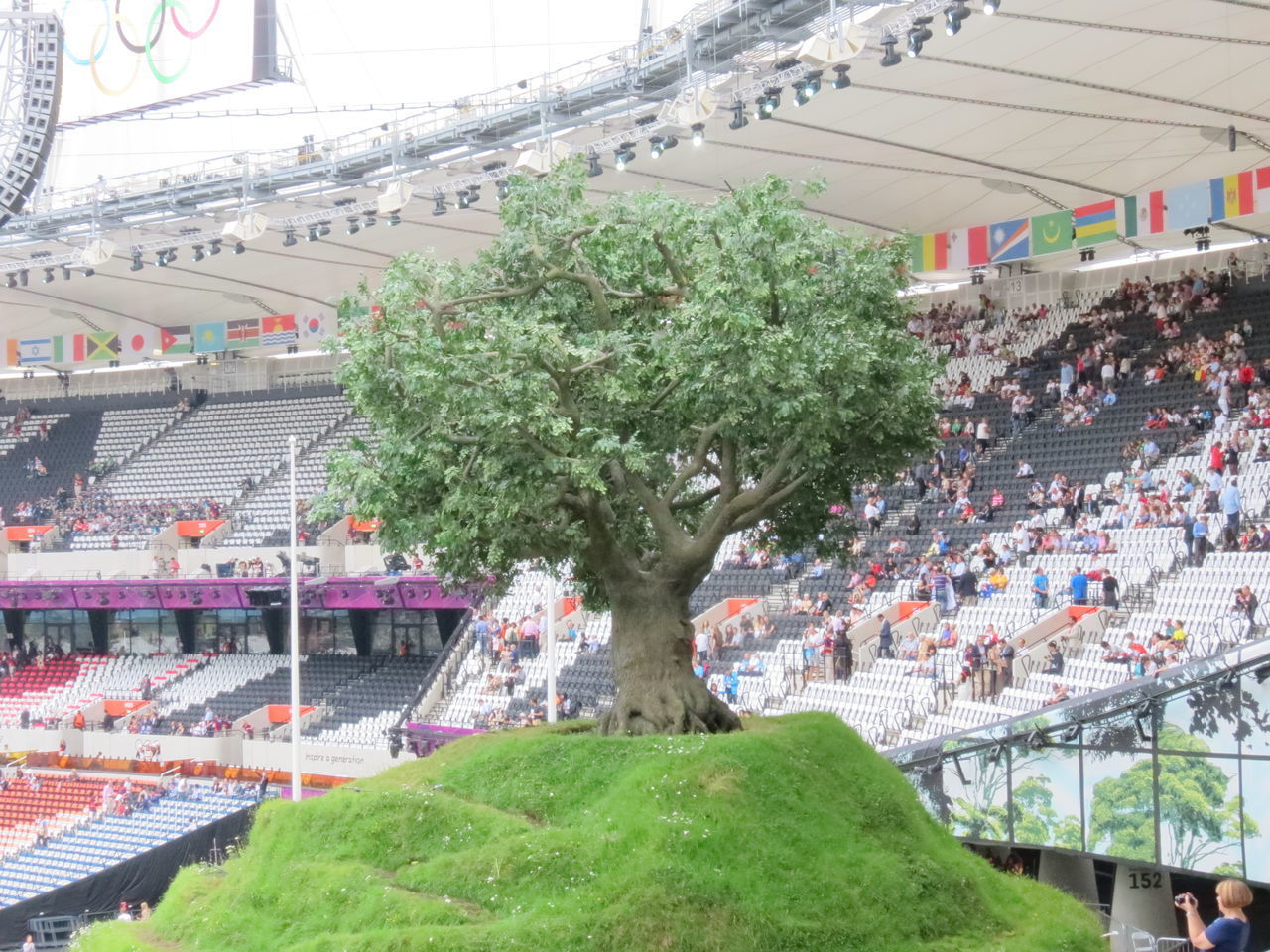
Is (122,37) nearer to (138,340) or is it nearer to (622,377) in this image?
(138,340)

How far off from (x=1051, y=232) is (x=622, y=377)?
71.1 ft

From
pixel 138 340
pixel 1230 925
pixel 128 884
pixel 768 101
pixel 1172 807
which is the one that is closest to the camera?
pixel 1230 925

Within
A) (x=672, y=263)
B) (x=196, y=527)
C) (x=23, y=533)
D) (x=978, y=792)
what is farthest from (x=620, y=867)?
(x=23, y=533)

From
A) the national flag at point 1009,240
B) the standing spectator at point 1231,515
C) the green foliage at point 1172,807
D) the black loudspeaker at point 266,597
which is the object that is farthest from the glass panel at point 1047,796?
the black loudspeaker at point 266,597

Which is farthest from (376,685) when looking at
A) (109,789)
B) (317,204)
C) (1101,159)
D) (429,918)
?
(429,918)

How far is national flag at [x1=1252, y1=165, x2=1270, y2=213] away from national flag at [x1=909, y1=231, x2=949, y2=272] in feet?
25.6

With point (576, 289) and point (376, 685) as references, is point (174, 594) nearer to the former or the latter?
point (376, 685)

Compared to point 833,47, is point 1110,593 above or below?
below

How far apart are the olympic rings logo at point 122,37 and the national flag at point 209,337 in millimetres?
12749

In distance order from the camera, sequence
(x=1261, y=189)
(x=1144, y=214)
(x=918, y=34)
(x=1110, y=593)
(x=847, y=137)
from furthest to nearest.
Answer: (x=1144, y=214) < (x=847, y=137) < (x=1261, y=189) < (x=1110, y=593) < (x=918, y=34)

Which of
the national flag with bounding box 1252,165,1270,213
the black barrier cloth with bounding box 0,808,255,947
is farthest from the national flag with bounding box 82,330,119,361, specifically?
the national flag with bounding box 1252,165,1270,213

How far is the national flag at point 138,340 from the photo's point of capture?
52094mm

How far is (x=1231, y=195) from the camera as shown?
1188 inches

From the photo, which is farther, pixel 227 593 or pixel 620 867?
pixel 227 593
